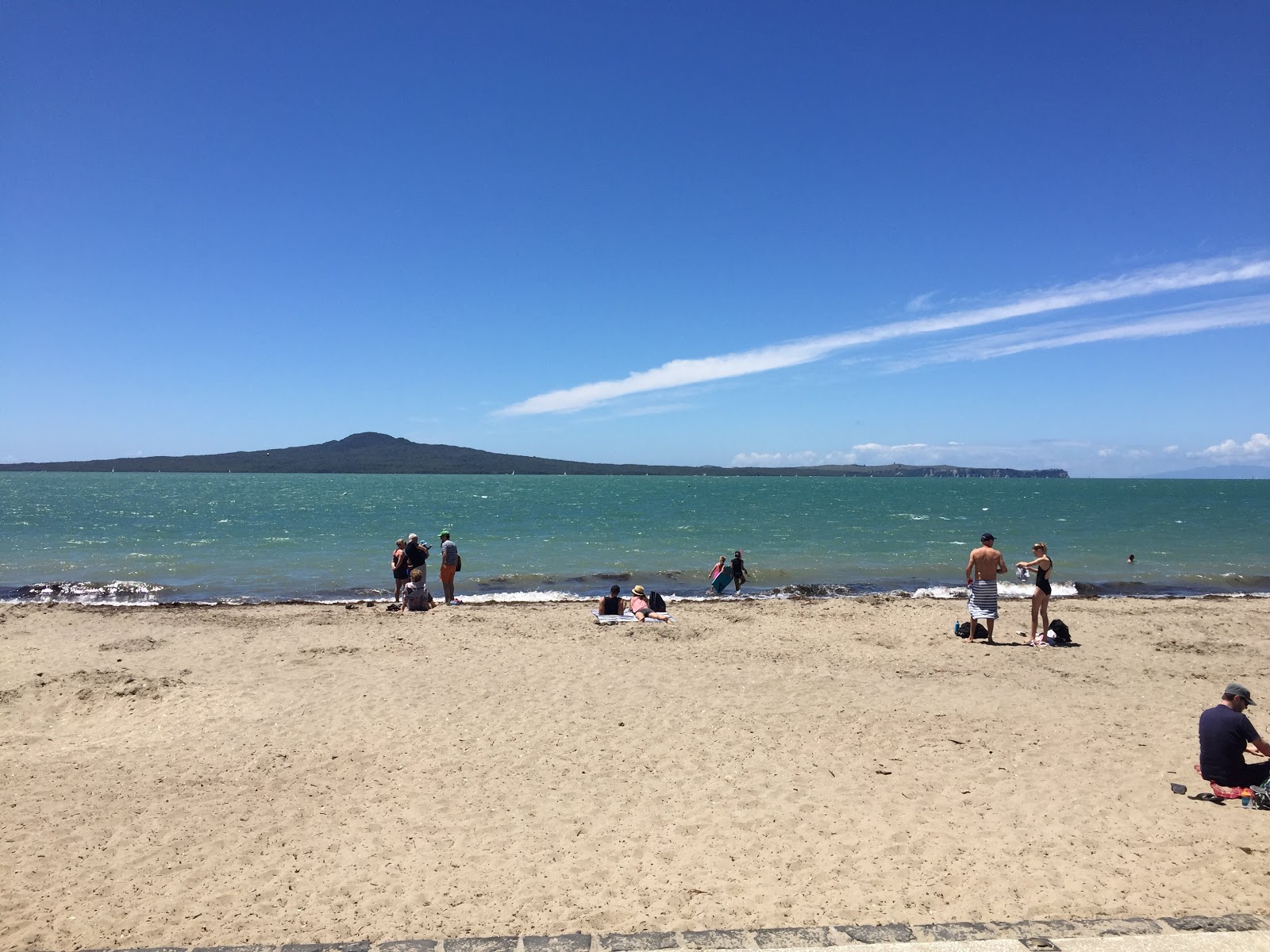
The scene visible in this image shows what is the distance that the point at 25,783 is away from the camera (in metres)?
6.57

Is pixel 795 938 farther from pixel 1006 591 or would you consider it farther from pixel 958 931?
pixel 1006 591

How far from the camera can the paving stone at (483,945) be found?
3.84 m

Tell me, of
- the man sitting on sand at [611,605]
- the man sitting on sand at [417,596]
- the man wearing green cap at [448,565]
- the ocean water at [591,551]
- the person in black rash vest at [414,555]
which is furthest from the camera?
the ocean water at [591,551]

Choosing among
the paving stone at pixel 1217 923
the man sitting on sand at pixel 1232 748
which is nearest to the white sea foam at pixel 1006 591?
the man sitting on sand at pixel 1232 748

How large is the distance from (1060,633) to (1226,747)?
6544mm

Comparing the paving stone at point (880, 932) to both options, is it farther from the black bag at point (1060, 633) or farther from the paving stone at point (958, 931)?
the black bag at point (1060, 633)

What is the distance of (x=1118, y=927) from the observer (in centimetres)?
397

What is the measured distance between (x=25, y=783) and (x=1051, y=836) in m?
8.78

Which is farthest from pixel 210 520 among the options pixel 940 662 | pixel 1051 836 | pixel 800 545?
pixel 1051 836

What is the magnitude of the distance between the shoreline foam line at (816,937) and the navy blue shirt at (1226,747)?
2.61 meters

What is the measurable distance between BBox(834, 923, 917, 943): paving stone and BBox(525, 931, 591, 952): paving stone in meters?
1.42

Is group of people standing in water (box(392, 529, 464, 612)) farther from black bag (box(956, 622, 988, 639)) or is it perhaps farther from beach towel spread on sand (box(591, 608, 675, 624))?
black bag (box(956, 622, 988, 639))

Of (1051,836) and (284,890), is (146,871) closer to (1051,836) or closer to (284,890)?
(284,890)

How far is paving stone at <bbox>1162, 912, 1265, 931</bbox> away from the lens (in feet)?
13.0
